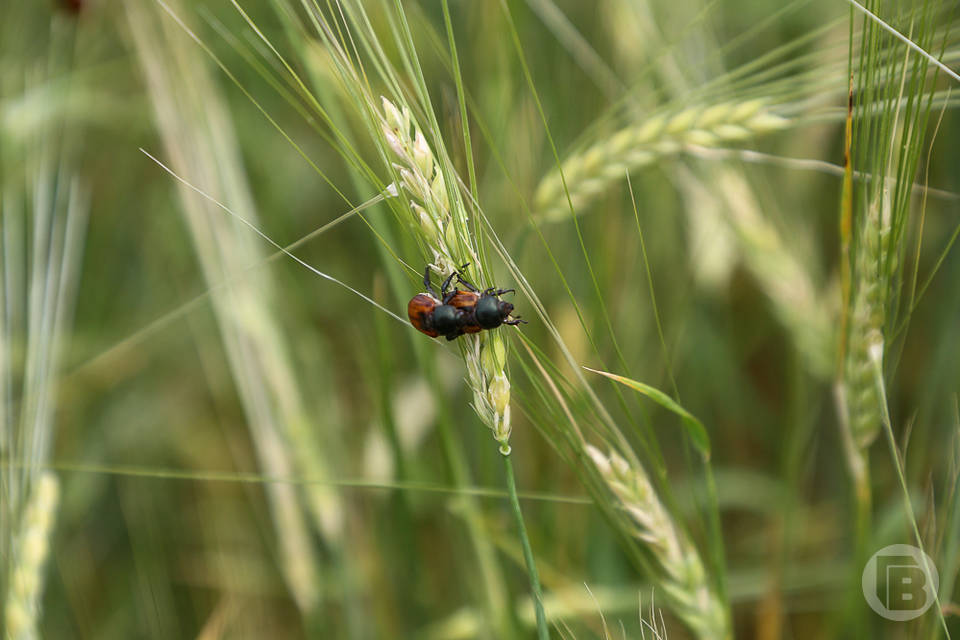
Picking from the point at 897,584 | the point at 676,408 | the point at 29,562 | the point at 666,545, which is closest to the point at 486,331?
the point at 676,408

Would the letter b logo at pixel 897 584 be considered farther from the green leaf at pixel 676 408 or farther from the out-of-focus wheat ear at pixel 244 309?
the out-of-focus wheat ear at pixel 244 309

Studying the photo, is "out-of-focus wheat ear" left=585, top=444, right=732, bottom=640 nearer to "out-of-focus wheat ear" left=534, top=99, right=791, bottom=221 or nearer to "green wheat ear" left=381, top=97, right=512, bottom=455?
"green wheat ear" left=381, top=97, right=512, bottom=455

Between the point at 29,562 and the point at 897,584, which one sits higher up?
the point at 29,562

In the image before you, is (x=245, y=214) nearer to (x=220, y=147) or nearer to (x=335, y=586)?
(x=220, y=147)

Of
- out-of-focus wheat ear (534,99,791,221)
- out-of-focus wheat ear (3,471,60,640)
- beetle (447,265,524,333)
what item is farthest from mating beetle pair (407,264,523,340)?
out-of-focus wheat ear (3,471,60,640)

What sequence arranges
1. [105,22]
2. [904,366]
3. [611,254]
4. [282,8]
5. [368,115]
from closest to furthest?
[368,115] → [282,8] → [611,254] → [904,366] → [105,22]

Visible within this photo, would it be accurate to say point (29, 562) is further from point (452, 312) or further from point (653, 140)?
point (653, 140)

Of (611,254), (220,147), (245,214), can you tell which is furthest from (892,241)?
(220,147)
